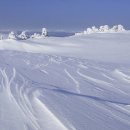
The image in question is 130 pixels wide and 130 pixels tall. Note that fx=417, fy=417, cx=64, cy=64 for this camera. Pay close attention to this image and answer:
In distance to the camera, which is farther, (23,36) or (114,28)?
(23,36)

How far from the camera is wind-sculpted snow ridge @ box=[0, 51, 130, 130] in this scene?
5.54 m

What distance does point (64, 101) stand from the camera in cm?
708

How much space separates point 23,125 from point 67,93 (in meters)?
2.71

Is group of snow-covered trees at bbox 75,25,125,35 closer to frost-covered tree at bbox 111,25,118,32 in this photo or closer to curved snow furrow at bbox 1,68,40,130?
frost-covered tree at bbox 111,25,118,32

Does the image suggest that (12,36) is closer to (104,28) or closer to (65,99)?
(104,28)

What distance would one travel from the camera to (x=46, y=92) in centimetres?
794

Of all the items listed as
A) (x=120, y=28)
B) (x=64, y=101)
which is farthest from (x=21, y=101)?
(x=120, y=28)

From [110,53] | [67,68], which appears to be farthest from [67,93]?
[110,53]

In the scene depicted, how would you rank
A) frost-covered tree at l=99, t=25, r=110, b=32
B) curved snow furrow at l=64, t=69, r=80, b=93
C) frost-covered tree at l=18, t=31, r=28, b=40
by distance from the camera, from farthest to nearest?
frost-covered tree at l=18, t=31, r=28, b=40, frost-covered tree at l=99, t=25, r=110, b=32, curved snow furrow at l=64, t=69, r=80, b=93

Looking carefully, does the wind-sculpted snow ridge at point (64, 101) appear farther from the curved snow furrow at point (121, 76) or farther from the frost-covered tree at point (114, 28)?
the frost-covered tree at point (114, 28)

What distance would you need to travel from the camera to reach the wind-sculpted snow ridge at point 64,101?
18.2ft

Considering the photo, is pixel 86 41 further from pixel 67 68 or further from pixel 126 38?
pixel 67 68

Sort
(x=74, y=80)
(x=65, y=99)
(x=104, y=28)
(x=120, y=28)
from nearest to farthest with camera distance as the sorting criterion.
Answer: (x=65, y=99) → (x=74, y=80) → (x=120, y=28) → (x=104, y=28)

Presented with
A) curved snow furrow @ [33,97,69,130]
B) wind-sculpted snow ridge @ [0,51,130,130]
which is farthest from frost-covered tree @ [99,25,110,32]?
curved snow furrow @ [33,97,69,130]
